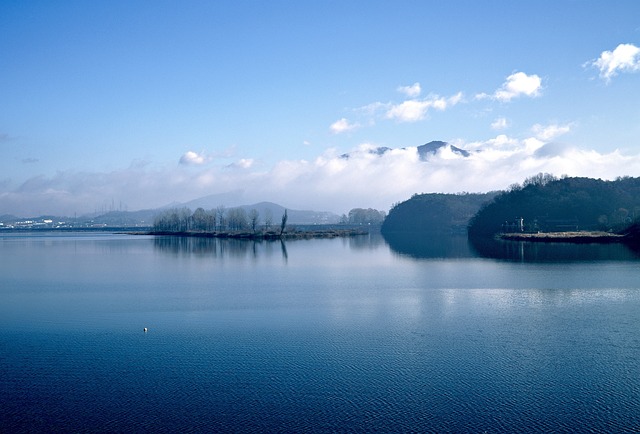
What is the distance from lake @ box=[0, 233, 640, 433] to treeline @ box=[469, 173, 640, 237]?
38440 mm

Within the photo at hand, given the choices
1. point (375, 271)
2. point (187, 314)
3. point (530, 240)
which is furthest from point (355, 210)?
point (187, 314)

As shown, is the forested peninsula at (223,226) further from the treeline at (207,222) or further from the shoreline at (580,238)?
the shoreline at (580,238)

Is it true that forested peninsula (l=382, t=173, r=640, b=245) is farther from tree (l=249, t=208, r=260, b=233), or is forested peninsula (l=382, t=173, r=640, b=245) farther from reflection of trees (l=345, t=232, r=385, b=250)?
tree (l=249, t=208, r=260, b=233)

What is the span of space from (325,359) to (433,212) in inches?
3461

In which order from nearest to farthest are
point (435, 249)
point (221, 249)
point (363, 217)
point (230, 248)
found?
point (435, 249)
point (221, 249)
point (230, 248)
point (363, 217)

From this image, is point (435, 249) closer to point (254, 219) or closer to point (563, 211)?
point (563, 211)

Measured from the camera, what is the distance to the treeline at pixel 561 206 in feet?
163

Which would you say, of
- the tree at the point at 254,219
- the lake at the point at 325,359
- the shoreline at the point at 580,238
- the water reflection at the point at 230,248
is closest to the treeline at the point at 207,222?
the tree at the point at 254,219

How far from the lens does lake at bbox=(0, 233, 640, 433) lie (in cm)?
583

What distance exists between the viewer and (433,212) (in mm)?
93250

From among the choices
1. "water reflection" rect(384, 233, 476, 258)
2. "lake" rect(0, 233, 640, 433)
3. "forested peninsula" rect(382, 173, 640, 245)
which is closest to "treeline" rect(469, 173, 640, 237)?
"forested peninsula" rect(382, 173, 640, 245)

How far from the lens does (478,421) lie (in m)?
5.67

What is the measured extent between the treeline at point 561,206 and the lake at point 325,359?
126 ft

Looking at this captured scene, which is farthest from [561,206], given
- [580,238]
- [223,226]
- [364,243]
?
[223,226]
